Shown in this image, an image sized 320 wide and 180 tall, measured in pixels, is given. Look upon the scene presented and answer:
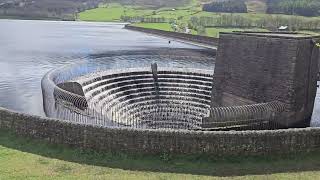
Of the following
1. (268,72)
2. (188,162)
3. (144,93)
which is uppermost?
(268,72)

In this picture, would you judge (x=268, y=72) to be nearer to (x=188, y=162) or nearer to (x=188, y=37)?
(x=188, y=162)

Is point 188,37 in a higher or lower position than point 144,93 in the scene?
higher

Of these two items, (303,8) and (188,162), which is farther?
(303,8)

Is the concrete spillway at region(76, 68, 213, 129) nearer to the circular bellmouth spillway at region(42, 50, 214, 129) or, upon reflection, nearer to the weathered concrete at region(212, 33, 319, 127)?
the circular bellmouth spillway at region(42, 50, 214, 129)

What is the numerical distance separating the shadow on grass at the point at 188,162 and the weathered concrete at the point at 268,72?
39.0ft

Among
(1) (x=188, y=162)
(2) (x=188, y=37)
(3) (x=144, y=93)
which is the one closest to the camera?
A: (1) (x=188, y=162)

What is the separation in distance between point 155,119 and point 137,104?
2.07 meters

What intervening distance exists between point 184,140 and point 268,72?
1536 cm

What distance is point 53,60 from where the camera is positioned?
67.4 meters

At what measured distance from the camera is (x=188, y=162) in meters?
17.1

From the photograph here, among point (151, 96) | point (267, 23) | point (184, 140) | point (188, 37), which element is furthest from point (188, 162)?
point (267, 23)

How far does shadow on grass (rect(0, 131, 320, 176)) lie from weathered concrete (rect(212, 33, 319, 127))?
1189 cm

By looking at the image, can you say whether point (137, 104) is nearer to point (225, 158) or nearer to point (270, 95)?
point (270, 95)

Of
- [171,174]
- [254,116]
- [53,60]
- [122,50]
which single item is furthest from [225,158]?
[122,50]
